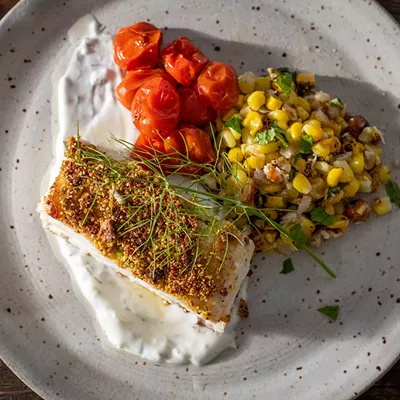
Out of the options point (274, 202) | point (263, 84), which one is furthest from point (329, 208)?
point (263, 84)

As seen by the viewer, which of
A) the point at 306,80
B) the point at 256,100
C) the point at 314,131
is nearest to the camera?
the point at 314,131

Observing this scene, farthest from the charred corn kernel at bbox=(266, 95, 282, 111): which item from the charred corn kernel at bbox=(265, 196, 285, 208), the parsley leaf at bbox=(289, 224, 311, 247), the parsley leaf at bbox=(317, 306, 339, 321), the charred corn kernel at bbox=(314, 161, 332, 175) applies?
the parsley leaf at bbox=(317, 306, 339, 321)

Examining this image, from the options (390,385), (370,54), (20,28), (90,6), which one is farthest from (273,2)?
(390,385)

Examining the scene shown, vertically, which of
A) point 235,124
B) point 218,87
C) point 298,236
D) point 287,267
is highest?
point 218,87

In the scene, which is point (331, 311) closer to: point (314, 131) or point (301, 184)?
point (301, 184)

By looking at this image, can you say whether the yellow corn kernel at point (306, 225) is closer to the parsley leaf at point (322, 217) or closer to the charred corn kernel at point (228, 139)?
the parsley leaf at point (322, 217)

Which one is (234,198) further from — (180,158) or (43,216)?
(43,216)
